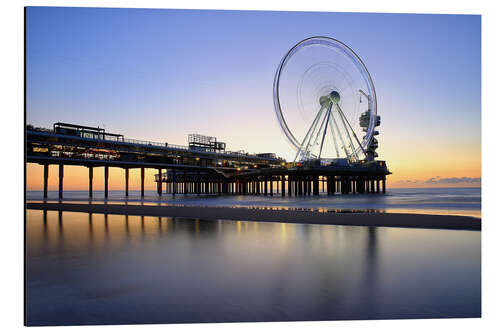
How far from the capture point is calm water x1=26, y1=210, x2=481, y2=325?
4.24 m

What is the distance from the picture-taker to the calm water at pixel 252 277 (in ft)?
13.9

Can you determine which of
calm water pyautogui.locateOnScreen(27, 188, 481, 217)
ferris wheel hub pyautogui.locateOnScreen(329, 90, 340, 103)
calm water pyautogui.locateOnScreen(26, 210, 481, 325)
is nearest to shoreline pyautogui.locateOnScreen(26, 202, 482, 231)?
calm water pyautogui.locateOnScreen(26, 210, 481, 325)

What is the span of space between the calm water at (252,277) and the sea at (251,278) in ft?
0.05

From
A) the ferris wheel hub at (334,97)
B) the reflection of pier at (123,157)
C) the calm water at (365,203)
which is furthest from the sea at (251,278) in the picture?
the reflection of pier at (123,157)

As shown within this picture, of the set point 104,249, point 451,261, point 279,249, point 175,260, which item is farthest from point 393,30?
point 104,249

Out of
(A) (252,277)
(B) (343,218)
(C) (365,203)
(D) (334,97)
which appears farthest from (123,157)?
(A) (252,277)

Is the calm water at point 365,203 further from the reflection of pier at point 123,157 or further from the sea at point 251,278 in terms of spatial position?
the sea at point 251,278

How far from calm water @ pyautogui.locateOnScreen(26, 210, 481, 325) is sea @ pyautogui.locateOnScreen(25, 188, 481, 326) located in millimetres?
16

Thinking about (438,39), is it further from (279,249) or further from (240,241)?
(240,241)

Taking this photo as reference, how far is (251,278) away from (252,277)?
0.06 m

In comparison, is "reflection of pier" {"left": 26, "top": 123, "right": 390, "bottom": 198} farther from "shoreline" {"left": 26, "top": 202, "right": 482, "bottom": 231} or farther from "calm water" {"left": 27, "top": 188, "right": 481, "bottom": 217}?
"shoreline" {"left": 26, "top": 202, "right": 482, "bottom": 231}
